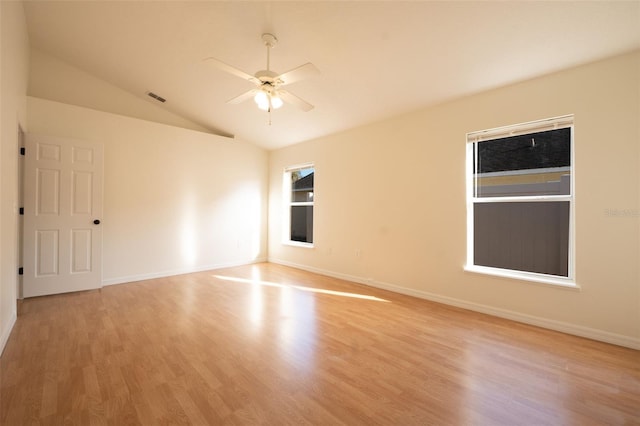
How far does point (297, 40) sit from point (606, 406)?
3820mm

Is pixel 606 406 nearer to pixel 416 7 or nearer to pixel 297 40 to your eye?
pixel 416 7

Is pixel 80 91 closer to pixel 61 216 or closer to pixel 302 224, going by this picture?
pixel 61 216

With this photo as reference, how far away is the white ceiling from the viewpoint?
233 centimetres

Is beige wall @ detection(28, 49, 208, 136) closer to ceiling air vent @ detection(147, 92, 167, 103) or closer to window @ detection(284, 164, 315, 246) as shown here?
ceiling air vent @ detection(147, 92, 167, 103)

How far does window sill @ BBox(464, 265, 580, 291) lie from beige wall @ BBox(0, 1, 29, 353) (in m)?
4.65

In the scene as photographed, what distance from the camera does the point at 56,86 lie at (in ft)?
13.8

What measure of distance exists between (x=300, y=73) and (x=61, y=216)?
3944 millimetres

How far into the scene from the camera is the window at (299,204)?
5.80 metres

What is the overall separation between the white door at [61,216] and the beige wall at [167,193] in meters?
0.28

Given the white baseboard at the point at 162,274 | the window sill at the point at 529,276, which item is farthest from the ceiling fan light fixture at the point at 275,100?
the white baseboard at the point at 162,274

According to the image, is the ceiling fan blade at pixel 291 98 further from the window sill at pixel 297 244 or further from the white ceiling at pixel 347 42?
the window sill at pixel 297 244

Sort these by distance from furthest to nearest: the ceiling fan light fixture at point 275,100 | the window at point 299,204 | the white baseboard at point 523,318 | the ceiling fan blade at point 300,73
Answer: the window at point 299,204 < the ceiling fan light fixture at point 275,100 < the white baseboard at point 523,318 < the ceiling fan blade at point 300,73

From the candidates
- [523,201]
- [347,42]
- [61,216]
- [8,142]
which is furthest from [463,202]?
[61,216]

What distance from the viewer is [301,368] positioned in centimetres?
211
